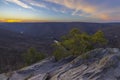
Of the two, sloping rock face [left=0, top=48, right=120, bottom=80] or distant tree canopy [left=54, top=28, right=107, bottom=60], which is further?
distant tree canopy [left=54, top=28, right=107, bottom=60]

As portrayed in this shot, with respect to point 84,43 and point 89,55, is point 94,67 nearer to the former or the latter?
point 89,55

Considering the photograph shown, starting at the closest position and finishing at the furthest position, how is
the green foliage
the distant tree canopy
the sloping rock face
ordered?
the sloping rock face
the distant tree canopy
the green foliage

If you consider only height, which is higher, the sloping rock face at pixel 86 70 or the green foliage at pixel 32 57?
the sloping rock face at pixel 86 70

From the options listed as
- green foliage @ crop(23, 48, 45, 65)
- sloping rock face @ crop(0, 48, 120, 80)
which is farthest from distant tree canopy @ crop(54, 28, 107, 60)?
green foliage @ crop(23, 48, 45, 65)

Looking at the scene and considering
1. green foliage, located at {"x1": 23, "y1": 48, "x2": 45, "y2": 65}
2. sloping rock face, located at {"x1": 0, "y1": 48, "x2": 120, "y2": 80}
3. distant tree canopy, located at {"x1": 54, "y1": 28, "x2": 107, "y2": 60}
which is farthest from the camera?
green foliage, located at {"x1": 23, "y1": 48, "x2": 45, "y2": 65}

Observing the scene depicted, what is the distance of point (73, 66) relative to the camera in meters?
48.3

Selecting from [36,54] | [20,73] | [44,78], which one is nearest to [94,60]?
[44,78]

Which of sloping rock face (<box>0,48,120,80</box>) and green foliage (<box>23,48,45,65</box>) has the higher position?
sloping rock face (<box>0,48,120,80</box>)

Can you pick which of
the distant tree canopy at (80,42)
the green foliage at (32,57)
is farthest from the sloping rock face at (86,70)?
the green foliage at (32,57)

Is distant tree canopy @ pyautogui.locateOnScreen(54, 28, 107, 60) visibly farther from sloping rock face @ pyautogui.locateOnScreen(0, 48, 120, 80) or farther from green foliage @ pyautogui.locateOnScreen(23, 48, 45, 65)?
green foliage @ pyautogui.locateOnScreen(23, 48, 45, 65)

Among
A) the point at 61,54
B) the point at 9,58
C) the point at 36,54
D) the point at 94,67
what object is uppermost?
the point at 94,67

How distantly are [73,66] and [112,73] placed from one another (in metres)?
10.8

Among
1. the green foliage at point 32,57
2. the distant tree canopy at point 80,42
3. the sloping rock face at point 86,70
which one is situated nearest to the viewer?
the sloping rock face at point 86,70

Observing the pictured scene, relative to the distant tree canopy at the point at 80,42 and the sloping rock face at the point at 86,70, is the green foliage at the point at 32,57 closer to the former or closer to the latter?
the distant tree canopy at the point at 80,42
